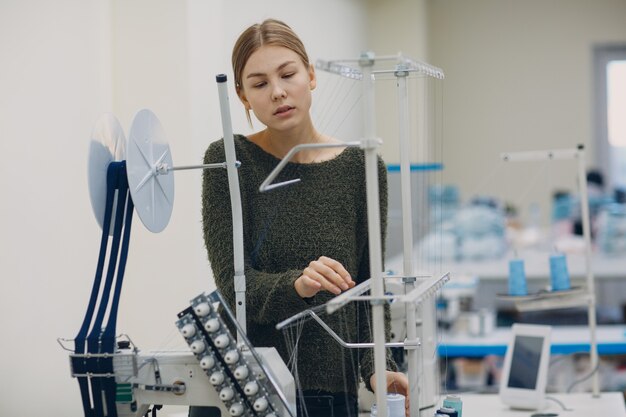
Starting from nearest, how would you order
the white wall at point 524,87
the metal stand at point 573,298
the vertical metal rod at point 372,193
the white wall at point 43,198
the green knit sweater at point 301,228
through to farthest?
the vertical metal rod at point 372,193 → the green knit sweater at point 301,228 → the white wall at point 43,198 → the metal stand at point 573,298 → the white wall at point 524,87

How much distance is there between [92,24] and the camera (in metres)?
2.86

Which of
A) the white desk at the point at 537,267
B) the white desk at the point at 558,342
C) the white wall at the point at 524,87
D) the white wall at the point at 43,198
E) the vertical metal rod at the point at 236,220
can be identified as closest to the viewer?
the vertical metal rod at the point at 236,220

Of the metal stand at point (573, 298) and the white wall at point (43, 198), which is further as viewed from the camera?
the metal stand at point (573, 298)

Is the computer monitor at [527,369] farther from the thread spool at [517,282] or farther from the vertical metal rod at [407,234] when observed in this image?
the vertical metal rod at [407,234]

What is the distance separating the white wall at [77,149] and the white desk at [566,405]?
0.89m

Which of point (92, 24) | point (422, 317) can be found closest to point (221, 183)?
point (422, 317)

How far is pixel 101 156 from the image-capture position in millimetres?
1611

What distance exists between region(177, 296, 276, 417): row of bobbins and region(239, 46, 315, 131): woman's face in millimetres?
353

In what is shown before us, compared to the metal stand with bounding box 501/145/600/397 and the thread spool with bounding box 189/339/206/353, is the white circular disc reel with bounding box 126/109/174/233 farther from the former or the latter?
the metal stand with bounding box 501/145/600/397

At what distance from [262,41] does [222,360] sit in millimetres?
555

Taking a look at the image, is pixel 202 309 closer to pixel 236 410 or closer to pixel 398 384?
pixel 236 410

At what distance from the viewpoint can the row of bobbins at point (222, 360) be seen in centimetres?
146

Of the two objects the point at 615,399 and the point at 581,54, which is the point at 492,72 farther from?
the point at 615,399

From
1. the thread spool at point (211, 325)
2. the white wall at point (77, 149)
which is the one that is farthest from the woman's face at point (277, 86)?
the white wall at point (77, 149)
